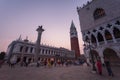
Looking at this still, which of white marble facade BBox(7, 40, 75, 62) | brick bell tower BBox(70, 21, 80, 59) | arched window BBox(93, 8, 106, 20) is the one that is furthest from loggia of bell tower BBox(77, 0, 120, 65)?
brick bell tower BBox(70, 21, 80, 59)

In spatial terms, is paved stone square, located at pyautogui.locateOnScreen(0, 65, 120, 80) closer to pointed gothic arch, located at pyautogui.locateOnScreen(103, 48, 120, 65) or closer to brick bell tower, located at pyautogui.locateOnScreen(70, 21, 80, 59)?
pointed gothic arch, located at pyautogui.locateOnScreen(103, 48, 120, 65)

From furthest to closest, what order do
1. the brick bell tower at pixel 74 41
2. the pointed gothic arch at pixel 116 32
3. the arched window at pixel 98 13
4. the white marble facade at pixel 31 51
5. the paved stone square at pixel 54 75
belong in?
the brick bell tower at pixel 74 41, the white marble facade at pixel 31 51, the arched window at pixel 98 13, the pointed gothic arch at pixel 116 32, the paved stone square at pixel 54 75

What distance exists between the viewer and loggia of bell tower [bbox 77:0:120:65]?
55.9ft

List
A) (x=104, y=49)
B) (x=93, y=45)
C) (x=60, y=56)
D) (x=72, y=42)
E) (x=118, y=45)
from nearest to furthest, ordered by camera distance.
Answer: (x=118, y=45) < (x=104, y=49) < (x=93, y=45) < (x=60, y=56) < (x=72, y=42)

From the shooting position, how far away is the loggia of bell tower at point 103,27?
17.1 m

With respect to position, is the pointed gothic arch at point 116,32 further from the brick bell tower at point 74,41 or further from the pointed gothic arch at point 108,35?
the brick bell tower at point 74,41

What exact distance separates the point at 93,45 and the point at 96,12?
8507 mm

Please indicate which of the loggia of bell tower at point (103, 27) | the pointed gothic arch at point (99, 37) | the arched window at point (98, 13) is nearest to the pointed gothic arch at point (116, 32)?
the loggia of bell tower at point (103, 27)

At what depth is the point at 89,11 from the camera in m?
23.2

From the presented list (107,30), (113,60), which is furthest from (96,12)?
(113,60)

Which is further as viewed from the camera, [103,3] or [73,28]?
[73,28]

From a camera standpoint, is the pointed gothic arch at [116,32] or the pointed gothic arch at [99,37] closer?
the pointed gothic arch at [116,32]

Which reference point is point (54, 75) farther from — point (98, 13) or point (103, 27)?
point (98, 13)

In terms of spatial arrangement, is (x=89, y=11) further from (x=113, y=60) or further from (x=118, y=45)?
(x=113, y=60)
